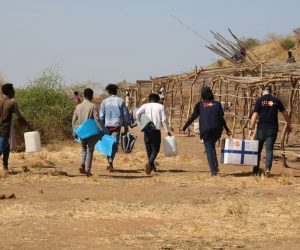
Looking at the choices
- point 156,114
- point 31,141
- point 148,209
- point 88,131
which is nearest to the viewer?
point 148,209

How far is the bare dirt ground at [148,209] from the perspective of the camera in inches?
234

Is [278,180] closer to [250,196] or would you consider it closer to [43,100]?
[250,196]

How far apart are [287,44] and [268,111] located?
106 ft

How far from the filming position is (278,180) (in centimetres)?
991

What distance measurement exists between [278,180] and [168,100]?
1673 centimetres

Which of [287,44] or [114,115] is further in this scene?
[287,44]

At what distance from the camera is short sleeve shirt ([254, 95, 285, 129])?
34.5ft

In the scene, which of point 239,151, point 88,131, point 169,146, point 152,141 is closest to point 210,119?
point 239,151

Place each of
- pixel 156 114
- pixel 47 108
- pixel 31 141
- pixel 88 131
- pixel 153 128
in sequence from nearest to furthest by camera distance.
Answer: pixel 88 131 → pixel 153 128 → pixel 156 114 → pixel 31 141 → pixel 47 108

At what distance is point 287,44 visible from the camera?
41500mm

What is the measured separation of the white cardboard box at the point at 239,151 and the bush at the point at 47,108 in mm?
7704

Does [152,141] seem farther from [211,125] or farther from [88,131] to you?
[88,131]

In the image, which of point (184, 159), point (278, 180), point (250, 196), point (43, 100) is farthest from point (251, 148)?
point (43, 100)

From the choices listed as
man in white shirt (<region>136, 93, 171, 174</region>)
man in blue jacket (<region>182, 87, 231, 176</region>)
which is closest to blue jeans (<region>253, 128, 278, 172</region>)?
man in blue jacket (<region>182, 87, 231, 176</region>)
